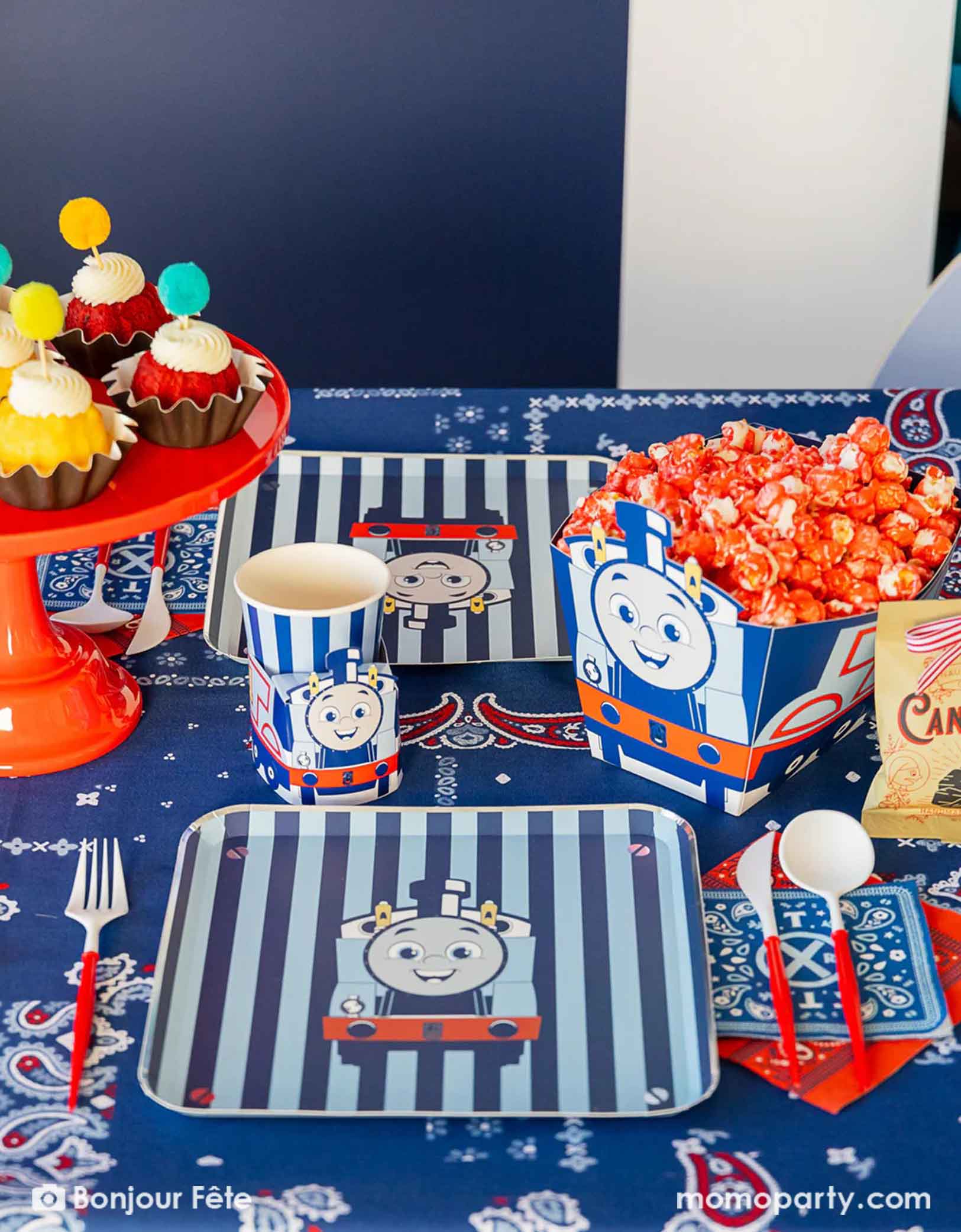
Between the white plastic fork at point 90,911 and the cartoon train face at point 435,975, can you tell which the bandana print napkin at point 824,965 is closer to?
the cartoon train face at point 435,975

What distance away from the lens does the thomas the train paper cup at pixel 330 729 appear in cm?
101

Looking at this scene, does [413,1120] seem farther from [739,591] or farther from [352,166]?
[352,166]

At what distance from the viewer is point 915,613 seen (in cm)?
99

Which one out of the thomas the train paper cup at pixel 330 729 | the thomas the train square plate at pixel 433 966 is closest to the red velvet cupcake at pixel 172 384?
the thomas the train paper cup at pixel 330 729

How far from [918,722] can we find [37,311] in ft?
2.21

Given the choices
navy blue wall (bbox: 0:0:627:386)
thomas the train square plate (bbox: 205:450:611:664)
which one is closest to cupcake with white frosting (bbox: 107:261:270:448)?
thomas the train square plate (bbox: 205:450:611:664)

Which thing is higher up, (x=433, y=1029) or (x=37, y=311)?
(x=37, y=311)

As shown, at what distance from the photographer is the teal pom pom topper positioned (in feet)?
3.45

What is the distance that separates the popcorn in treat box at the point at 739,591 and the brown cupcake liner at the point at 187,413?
10.8 inches

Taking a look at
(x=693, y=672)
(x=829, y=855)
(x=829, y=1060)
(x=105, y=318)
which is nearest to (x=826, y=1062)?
(x=829, y=1060)

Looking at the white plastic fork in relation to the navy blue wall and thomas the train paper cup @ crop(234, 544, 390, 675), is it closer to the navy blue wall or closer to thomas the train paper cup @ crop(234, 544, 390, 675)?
thomas the train paper cup @ crop(234, 544, 390, 675)

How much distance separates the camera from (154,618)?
1.25 meters

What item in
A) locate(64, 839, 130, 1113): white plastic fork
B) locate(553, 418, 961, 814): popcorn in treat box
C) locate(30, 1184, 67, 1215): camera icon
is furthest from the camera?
locate(553, 418, 961, 814): popcorn in treat box

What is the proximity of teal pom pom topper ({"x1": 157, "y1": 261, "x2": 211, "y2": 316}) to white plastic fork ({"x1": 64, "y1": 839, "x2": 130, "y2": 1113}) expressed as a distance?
395 mm
